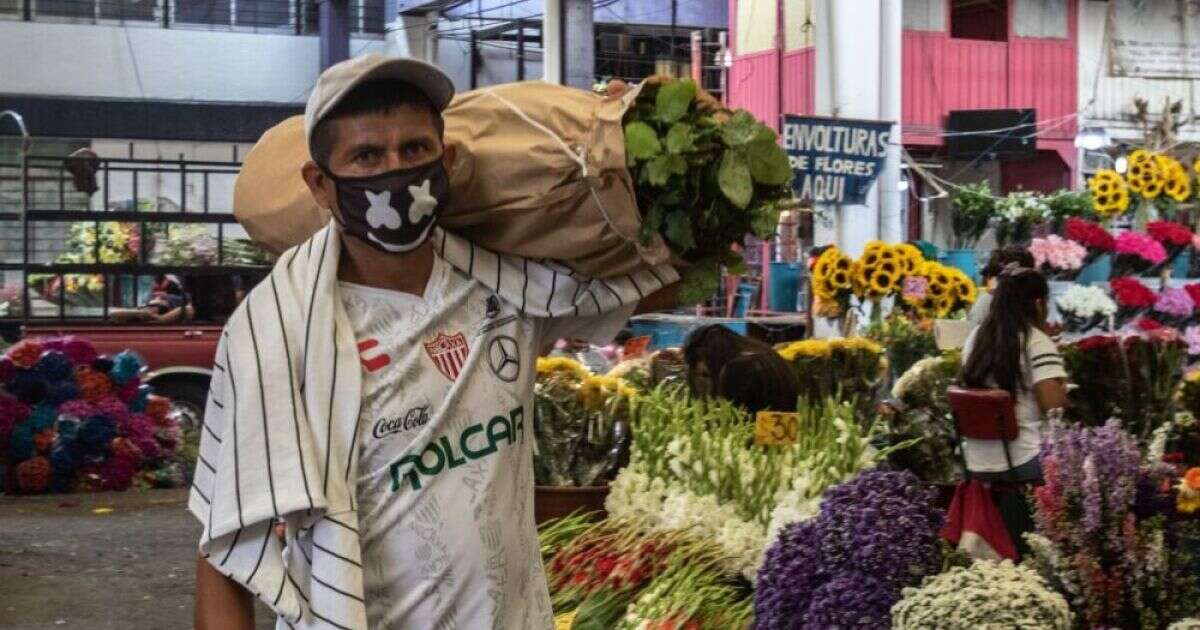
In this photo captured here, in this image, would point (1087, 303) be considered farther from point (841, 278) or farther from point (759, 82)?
point (759, 82)

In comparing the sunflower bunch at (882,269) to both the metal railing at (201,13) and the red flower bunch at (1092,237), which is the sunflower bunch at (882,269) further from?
the metal railing at (201,13)

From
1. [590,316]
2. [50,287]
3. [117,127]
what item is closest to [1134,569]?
[590,316]

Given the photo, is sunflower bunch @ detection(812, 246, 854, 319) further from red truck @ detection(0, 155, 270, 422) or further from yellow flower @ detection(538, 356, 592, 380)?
red truck @ detection(0, 155, 270, 422)

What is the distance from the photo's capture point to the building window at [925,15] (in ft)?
101

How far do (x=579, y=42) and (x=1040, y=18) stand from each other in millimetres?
11447

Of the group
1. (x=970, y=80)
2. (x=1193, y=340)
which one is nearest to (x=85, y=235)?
(x=1193, y=340)

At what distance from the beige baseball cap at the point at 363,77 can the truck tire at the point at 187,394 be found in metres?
12.9

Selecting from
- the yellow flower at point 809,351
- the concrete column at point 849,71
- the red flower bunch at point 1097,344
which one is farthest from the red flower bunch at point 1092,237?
the yellow flower at point 809,351

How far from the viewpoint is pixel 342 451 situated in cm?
255

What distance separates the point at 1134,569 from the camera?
159 inches

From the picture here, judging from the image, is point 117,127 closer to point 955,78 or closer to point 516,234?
point 955,78

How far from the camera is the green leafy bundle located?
279 centimetres

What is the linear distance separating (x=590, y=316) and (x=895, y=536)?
1666 millimetres

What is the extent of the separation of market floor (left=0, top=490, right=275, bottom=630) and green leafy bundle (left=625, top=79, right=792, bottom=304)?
5591 mm
